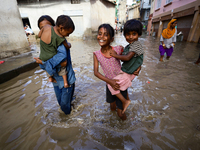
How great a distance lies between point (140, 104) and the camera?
7.66 ft

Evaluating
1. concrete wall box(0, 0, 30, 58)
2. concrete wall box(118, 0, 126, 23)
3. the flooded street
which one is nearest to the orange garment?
the flooded street

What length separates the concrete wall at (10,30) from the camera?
4.57m

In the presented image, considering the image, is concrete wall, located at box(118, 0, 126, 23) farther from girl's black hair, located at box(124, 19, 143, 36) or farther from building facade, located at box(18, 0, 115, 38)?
girl's black hair, located at box(124, 19, 143, 36)

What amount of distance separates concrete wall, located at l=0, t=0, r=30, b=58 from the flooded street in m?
2.63

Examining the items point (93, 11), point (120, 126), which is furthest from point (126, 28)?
point (93, 11)

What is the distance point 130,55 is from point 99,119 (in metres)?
1.31

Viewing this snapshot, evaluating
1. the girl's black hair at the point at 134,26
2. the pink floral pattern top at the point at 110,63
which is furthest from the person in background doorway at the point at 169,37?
the pink floral pattern top at the point at 110,63

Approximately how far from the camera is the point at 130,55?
1.37 m

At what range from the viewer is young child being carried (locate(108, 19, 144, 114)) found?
4.49ft

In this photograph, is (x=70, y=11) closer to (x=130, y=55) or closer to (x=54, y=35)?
(x=54, y=35)

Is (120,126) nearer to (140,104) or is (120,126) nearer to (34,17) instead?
(140,104)

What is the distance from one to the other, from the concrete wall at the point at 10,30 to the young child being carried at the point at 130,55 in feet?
18.0

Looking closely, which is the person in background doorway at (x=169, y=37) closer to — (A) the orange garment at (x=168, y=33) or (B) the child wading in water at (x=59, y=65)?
(A) the orange garment at (x=168, y=33)

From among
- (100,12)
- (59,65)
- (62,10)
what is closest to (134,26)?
(59,65)
